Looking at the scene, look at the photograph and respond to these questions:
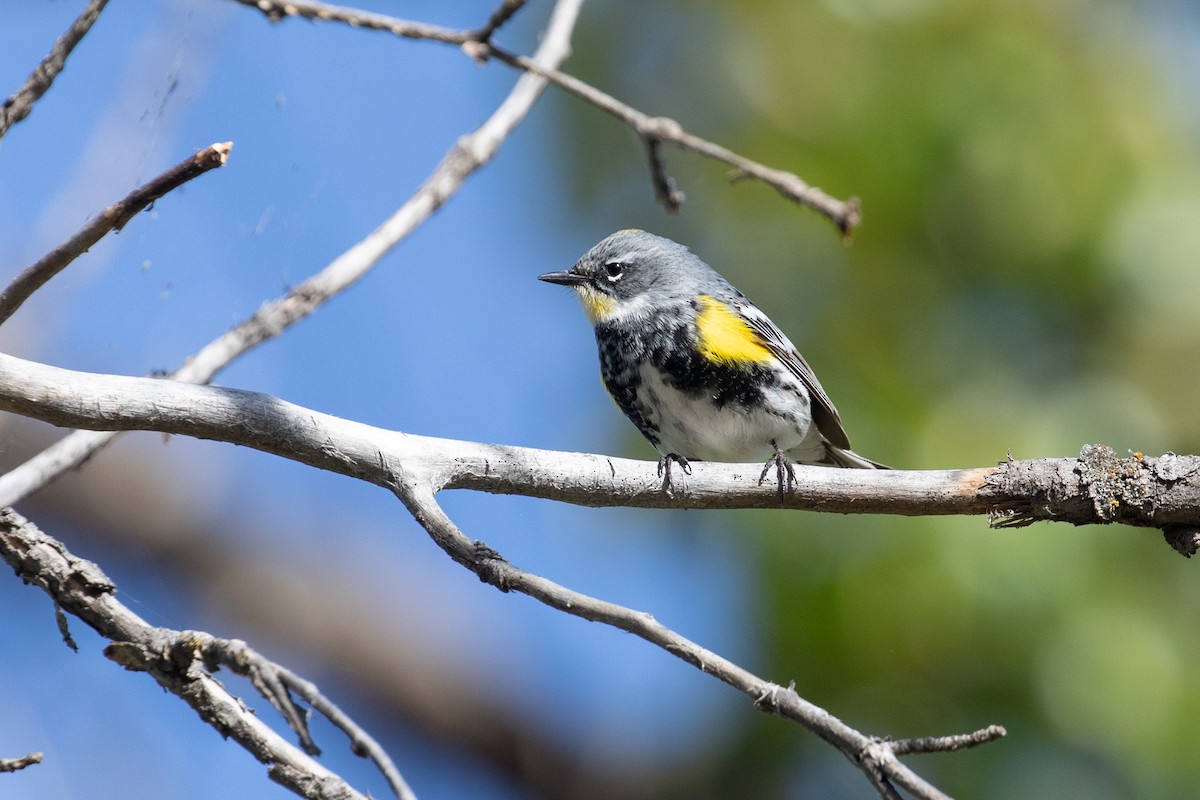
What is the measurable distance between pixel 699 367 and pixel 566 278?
3.19 feet

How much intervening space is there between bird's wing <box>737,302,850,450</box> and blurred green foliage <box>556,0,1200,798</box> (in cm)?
7

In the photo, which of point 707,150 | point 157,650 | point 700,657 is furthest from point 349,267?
point 700,657

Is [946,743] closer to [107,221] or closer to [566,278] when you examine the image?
[107,221]

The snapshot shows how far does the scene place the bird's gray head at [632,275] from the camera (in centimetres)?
489

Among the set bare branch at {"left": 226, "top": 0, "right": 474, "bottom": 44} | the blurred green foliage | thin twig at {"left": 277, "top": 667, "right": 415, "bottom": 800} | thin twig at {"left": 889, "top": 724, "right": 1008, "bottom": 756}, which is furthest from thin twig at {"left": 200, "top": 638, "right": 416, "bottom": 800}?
the blurred green foliage

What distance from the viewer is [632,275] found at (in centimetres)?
505

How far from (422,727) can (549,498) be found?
498 centimetres

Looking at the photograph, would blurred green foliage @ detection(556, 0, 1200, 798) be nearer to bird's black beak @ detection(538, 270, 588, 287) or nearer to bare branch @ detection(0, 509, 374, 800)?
bird's black beak @ detection(538, 270, 588, 287)

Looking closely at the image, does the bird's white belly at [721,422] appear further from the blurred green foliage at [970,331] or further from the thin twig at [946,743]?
the thin twig at [946,743]

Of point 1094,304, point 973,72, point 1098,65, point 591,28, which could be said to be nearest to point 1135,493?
point 1094,304

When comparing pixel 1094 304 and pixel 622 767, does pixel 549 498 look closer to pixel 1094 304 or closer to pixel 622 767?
pixel 1094 304

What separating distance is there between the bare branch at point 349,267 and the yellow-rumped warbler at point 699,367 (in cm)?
117

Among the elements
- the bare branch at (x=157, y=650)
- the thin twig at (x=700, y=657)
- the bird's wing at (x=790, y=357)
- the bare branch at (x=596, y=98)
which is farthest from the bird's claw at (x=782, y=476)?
the bird's wing at (x=790, y=357)

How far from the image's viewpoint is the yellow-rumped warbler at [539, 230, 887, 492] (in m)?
4.54
